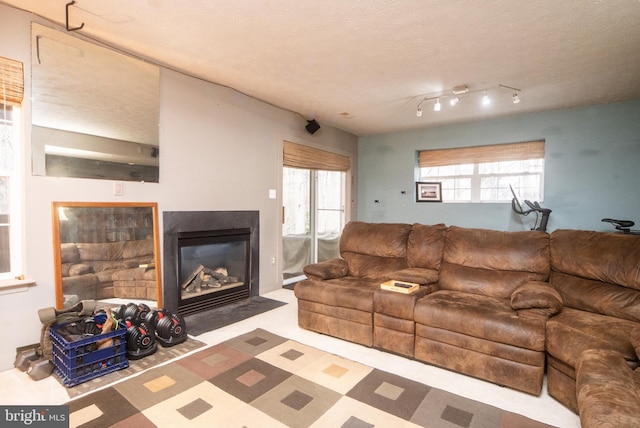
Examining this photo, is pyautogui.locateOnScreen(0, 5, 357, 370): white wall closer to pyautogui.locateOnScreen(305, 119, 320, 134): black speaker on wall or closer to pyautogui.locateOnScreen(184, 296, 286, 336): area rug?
pyautogui.locateOnScreen(305, 119, 320, 134): black speaker on wall

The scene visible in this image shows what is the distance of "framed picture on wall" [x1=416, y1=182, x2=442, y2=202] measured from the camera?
217 inches

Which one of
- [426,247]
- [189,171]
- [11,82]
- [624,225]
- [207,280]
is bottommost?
[207,280]

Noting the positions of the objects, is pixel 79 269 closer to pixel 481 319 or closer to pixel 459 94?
pixel 481 319

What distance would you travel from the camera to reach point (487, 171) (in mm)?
5129

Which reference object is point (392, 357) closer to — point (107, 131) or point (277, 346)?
point (277, 346)

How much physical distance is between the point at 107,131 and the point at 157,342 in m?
1.88

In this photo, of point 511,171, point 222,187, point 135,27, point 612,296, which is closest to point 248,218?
point 222,187

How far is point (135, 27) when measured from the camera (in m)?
2.50

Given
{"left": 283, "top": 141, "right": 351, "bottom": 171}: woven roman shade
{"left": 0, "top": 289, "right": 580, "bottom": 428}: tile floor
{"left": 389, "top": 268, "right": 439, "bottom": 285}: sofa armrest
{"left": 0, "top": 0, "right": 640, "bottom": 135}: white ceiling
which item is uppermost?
{"left": 0, "top": 0, "right": 640, "bottom": 135}: white ceiling

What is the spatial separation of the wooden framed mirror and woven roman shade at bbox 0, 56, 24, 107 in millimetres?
778

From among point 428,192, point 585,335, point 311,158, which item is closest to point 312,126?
point 311,158

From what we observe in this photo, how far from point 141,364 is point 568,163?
545cm

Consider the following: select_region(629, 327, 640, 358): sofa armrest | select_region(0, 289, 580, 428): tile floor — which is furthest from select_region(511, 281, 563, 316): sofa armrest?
select_region(0, 289, 580, 428): tile floor

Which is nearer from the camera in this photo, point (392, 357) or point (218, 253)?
point (392, 357)
